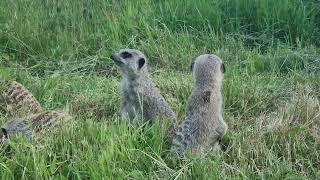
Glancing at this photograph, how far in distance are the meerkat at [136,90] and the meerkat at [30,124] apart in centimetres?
65

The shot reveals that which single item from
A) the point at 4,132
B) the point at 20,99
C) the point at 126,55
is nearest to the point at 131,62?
the point at 126,55

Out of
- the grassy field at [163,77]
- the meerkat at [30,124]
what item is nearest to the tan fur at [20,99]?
the grassy field at [163,77]

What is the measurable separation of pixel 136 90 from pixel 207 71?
28.2 inches

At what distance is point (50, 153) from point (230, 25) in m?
3.20

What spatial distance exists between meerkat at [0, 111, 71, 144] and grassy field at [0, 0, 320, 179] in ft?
0.52

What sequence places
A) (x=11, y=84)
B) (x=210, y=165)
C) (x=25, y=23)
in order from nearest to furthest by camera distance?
(x=210, y=165)
(x=11, y=84)
(x=25, y=23)

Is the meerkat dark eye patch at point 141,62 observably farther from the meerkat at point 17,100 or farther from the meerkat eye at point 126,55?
the meerkat at point 17,100

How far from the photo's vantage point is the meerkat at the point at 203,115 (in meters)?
4.19

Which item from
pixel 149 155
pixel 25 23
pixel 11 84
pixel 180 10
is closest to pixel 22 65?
pixel 25 23

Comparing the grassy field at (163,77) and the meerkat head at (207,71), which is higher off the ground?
the meerkat head at (207,71)

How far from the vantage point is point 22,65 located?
6207 millimetres

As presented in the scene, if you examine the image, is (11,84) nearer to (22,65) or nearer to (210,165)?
(22,65)

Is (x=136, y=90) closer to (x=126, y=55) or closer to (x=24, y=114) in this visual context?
(x=126, y=55)

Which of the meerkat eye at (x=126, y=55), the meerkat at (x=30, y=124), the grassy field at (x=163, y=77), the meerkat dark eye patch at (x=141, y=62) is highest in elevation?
the meerkat eye at (x=126, y=55)
